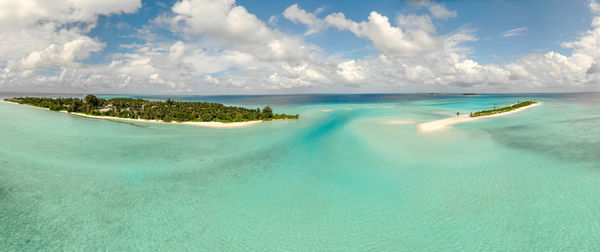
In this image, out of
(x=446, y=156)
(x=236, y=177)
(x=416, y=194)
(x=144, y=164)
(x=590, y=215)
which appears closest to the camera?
(x=590, y=215)

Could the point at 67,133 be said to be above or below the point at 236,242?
above

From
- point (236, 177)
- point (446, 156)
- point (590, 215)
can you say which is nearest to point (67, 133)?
point (236, 177)

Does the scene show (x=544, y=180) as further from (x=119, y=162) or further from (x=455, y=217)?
(x=119, y=162)

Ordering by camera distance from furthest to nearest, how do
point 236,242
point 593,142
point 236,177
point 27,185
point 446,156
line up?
point 593,142 < point 446,156 < point 236,177 < point 27,185 < point 236,242

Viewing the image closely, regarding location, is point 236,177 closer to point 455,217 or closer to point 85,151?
point 455,217

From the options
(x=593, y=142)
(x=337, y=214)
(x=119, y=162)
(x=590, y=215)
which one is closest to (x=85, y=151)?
(x=119, y=162)

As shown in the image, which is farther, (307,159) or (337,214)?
(307,159)
